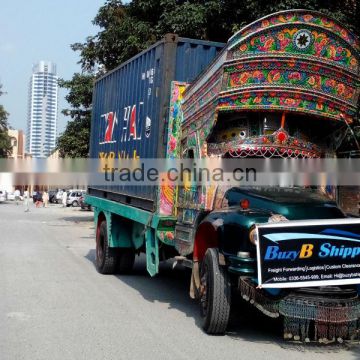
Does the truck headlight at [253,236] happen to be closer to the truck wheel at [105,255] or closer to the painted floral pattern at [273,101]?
the painted floral pattern at [273,101]

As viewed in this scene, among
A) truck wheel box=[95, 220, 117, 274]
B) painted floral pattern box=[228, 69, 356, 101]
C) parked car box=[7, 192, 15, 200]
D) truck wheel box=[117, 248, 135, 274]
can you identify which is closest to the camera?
painted floral pattern box=[228, 69, 356, 101]

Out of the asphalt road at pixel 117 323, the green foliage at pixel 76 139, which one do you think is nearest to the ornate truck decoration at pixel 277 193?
the asphalt road at pixel 117 323

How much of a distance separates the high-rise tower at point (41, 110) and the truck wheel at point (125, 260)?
134608mm

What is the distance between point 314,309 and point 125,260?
5.48 meters

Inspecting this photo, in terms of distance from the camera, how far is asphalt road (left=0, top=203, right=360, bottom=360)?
204 inches

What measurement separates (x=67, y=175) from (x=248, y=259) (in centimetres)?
742

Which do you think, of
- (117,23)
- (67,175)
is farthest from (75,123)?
(67,175)

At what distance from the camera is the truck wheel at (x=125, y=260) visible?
9898 mm

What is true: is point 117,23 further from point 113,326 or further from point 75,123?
point 113,326

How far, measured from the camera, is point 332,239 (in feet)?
16.6

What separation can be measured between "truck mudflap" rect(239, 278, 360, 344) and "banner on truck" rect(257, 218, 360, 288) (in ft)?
0.39

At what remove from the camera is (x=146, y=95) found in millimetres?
8250

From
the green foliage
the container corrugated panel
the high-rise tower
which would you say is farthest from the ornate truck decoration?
the high-rise tower

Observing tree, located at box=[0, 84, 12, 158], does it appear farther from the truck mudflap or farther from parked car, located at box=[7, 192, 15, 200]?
the truck mudflap
